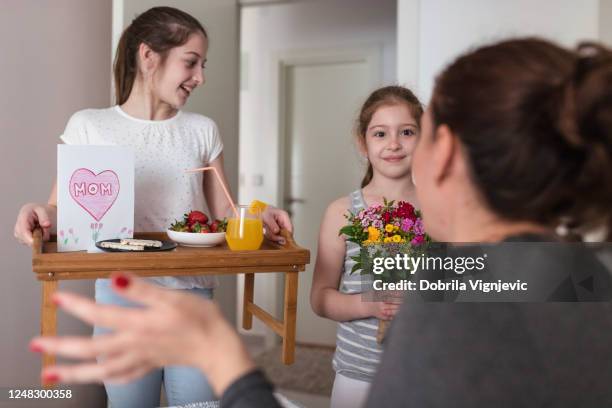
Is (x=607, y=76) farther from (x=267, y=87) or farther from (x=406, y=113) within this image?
(x=267, y=87)

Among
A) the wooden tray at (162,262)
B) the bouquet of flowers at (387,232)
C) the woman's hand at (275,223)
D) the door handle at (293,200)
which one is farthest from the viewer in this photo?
the door handle at (293,200)

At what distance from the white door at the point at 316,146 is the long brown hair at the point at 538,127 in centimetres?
369

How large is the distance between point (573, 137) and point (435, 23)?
2.27 meters

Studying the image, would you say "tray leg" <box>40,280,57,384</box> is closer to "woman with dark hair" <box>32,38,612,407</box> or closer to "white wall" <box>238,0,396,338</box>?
"woman with dark hair" <box>32,38,612,407</box>

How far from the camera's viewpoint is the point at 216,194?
6.14 ft

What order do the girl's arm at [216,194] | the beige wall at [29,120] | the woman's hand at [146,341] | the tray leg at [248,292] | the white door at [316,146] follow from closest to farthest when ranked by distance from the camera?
the woman's hand at [146,341] < the tray leg at [248,292] < the girl's arm at [216,194] < the beige wall at [29,120] < the white door at [316,146]

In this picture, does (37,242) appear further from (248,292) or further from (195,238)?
(248,292)

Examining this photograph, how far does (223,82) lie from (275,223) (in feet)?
5.25

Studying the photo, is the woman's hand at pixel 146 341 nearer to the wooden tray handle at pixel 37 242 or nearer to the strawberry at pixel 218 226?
the wooden tray handle at pixel 37 242

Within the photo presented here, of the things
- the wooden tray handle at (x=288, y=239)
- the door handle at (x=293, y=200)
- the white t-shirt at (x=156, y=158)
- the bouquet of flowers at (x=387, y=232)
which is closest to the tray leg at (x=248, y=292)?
the white t-shirt at (x=156, y=158)

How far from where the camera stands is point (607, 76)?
0.68 m

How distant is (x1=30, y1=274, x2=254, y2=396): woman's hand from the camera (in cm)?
54

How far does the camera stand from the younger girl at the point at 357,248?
5.01 feet

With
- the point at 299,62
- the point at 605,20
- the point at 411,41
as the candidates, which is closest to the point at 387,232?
the point at 411,41
